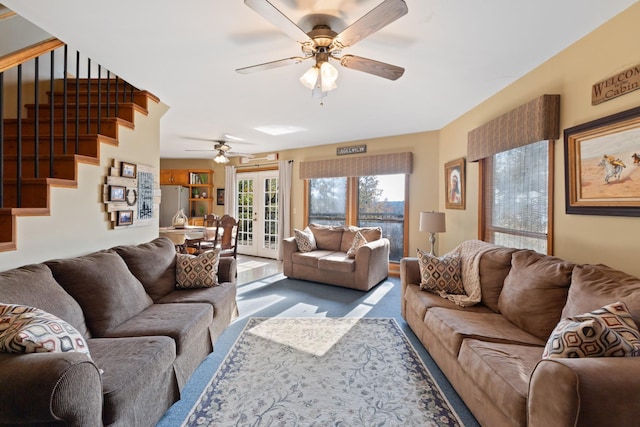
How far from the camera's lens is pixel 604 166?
6.36 ft

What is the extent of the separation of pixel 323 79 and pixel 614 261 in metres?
2.33

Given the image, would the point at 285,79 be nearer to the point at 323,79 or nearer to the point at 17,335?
the point at 323,79

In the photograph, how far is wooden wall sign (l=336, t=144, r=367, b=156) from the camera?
5.38 m

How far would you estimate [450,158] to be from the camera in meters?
4.30

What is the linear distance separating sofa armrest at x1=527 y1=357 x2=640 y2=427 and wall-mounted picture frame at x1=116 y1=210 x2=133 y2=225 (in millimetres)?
3379

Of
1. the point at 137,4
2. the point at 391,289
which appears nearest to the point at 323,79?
the point at 137,4

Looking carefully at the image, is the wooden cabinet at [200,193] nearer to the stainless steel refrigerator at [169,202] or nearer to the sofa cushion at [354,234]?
the stainless steel refrigerator at [169,202]

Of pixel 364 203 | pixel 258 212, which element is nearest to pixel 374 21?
pixel 364 203

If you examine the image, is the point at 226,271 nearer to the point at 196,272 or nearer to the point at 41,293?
the point at 196,272

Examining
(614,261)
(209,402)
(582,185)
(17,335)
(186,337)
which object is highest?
(582,185)

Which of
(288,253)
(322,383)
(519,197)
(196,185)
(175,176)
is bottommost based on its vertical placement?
(322,383)

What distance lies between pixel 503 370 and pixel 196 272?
8.21ft

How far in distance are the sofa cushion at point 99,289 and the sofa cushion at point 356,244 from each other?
2.98 meters

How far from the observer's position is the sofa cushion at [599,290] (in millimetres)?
1458
